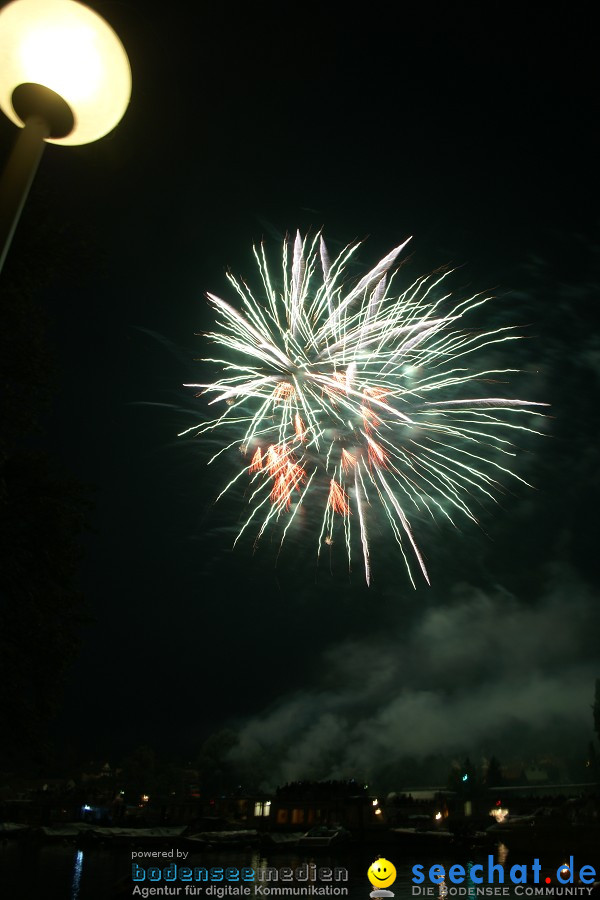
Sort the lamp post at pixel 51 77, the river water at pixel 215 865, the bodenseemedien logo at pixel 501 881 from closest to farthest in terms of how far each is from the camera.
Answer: the lamp post at pixel 51 77, the river water at pixel 215 865, the bodenseemedien logo at pixel 501 881

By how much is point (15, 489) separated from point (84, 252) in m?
4.85

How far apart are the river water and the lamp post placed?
22948mm

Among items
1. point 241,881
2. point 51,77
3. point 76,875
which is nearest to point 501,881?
point 241,881

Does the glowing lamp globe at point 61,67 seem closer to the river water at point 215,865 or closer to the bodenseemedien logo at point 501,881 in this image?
the river water at point 215,865

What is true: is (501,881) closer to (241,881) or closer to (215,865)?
(241,881)

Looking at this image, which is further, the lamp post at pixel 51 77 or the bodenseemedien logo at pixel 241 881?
the bodenseemedien logo at pixel 241 881

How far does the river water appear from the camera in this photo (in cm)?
2334

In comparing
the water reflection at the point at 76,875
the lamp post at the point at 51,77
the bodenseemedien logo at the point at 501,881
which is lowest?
the water reflection at the point at 76,875

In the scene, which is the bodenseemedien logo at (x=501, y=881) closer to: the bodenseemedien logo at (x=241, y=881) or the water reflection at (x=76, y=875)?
the bodenseemedien logo at (x=241, y=881)

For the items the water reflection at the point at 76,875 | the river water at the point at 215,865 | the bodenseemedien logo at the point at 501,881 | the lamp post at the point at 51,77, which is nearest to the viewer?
the lamp post at the point at 51,77

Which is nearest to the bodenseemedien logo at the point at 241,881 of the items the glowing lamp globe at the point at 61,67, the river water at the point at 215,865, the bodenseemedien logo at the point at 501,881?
the river water at the point at 215,865

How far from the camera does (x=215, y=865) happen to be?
116 feet

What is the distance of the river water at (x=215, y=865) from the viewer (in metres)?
23.3

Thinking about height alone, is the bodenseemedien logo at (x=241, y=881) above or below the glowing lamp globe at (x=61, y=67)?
below
